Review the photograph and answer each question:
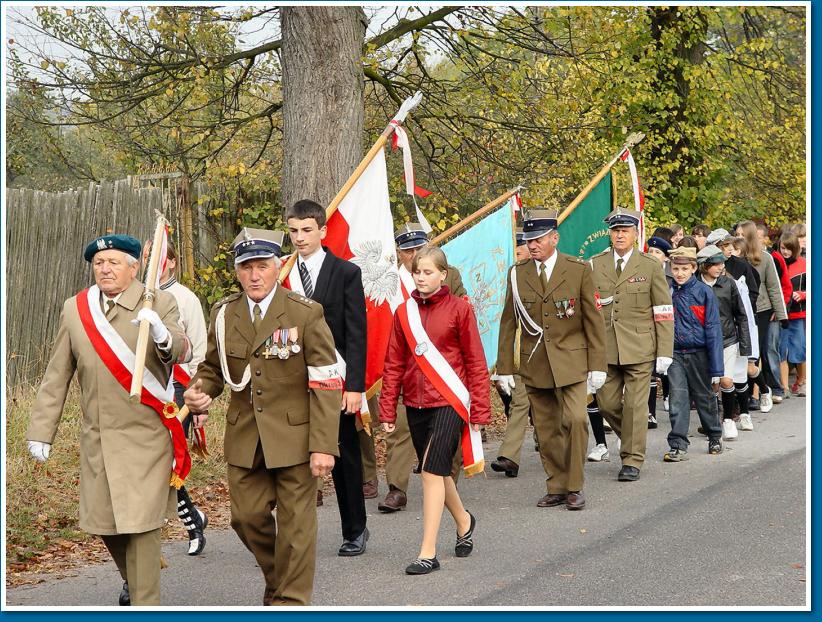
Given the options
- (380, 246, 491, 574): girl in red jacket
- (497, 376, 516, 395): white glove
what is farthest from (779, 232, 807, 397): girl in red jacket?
(380, 246, 491, 574): girl in red jacket

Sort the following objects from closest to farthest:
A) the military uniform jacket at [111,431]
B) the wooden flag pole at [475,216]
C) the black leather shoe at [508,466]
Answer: the military uniform jacket at [111,431] < the black leather shoe at [508,466] < the wooden flag pole at [475,216]

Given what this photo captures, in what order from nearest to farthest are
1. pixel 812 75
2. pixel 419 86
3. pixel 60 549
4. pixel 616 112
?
pixel 812 75, pixel 60 549, pixel 419 86, pixel 616 112

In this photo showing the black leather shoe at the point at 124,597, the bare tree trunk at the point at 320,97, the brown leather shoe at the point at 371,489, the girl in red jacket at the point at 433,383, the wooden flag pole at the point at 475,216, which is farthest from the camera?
the bare tree trunk at the point at 320,97

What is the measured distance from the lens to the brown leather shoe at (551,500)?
848cm

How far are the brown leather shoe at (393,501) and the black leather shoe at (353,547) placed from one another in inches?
48.5

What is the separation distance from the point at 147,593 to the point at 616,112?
1281 cm

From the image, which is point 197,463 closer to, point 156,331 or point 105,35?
point 156,331

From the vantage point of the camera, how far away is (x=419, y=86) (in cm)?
1291

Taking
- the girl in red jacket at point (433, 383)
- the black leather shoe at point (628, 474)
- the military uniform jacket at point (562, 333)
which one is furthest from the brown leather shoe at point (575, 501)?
the girl in red jacket at point (433, 383)

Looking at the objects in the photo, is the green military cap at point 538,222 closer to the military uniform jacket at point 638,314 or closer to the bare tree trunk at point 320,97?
the military uniform jacket at point 638,314

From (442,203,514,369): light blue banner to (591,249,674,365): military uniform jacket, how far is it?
1.13 metres

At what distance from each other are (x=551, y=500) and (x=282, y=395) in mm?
3423

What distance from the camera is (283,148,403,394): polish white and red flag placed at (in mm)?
7871

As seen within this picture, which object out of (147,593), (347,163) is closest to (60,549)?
(147,593)
